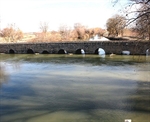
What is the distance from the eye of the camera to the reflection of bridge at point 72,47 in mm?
41525

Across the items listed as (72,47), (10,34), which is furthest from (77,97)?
(10,34)

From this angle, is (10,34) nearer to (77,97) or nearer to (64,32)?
(64,32)

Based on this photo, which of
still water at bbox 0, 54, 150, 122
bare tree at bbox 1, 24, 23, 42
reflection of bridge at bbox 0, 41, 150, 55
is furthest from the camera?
bare tree at bbox 1, 24, 23, 42

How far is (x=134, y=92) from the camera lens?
18.1 metres

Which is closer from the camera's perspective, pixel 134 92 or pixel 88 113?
pixel 88 113

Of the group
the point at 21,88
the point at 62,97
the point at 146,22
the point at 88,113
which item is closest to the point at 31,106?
the point at 62,97

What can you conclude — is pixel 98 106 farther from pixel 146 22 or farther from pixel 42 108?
pixel 146 22

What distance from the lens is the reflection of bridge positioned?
136 feet

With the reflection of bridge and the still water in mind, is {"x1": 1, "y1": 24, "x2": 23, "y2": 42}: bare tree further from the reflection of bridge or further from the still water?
the still water

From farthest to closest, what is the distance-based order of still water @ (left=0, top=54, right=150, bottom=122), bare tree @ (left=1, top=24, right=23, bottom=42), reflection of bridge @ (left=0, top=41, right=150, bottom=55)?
bare tree @ (left=1, top=24, right=23, bottom=42)
reflection of bridge @ (left=0, top=41, right=150, bottom=55)
still water @ (left=0, top=54, right=150, bottom=122)

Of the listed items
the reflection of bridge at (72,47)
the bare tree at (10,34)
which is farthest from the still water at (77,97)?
the bare tree at (10,34)

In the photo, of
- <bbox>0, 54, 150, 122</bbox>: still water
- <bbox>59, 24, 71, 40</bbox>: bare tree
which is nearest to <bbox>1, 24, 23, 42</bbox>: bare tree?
<bbox>59, 24, 71, 40</bbox>: bare tree

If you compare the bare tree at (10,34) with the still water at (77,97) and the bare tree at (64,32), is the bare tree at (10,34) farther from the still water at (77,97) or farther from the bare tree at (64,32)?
the still water at (77,97)

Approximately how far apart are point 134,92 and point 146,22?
5.01 meters
